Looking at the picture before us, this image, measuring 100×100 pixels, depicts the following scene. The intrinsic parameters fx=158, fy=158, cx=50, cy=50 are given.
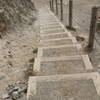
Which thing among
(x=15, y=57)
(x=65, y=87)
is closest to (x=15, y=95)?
(x=65, y=87)

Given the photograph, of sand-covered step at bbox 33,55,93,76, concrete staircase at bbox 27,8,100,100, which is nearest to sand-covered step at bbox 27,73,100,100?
concrete staircase at bbox 27,8,100,100

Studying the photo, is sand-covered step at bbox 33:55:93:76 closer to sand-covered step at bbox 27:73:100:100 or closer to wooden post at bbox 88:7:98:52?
sand-covered step at bbox 27:73:100:100

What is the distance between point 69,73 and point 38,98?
88cm

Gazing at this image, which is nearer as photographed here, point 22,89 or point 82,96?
point 82,96

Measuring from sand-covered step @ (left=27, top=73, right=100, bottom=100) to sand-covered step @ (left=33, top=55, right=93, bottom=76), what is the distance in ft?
0.68

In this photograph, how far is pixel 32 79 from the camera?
291cm

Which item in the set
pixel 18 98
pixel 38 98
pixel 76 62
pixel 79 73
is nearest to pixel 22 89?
pixel 18 98

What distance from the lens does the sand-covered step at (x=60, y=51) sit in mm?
3967

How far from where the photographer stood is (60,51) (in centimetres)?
414

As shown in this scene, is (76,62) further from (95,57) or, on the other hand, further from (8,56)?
(8,56)

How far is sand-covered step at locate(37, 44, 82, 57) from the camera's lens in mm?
3967

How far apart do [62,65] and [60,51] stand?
79cm

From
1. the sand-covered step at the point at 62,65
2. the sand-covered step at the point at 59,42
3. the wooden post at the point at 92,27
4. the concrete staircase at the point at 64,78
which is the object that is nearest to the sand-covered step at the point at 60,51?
the concrete staircase at the point at 64,78

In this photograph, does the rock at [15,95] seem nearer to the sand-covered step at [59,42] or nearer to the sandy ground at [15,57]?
the sandy ground at [15,57]
